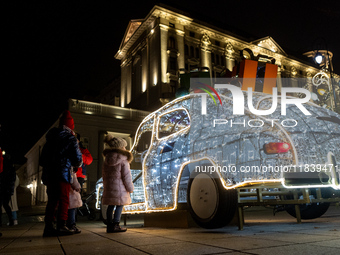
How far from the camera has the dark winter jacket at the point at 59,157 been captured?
14.8 feet

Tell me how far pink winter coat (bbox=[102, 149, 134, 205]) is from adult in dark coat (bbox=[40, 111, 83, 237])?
0.52 meters

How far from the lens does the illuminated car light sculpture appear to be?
374 centimetres

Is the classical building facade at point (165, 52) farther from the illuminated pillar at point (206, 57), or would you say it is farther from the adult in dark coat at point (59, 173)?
the adult in dark coat at point (59, 173)

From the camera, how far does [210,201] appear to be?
421 centimetres

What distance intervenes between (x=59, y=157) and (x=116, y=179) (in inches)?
36.7

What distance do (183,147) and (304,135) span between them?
173cm

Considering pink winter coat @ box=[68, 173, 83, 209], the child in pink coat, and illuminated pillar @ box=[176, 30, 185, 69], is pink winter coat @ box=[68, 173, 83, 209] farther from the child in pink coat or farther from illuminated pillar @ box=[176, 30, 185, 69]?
illuminated pillar @ box=[176, 30, 185, 69]

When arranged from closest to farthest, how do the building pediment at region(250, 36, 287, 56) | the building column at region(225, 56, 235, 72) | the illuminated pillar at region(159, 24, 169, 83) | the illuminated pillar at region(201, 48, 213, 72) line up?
1. the illuminated pillar at region(159, 24, 169, 83)
2. the illuminated pillar at region(201, 48, 213, 72)
3. the building column at region(225, 56, 235, 72)
4. the building pediment at region(250, 36, 287, 56)

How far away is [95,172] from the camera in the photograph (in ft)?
93.4

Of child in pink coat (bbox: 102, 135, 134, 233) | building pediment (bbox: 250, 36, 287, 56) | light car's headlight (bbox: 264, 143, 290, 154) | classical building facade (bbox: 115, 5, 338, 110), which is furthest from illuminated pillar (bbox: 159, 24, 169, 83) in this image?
light car's headlight (bbox: 264, 143, 290, 154)

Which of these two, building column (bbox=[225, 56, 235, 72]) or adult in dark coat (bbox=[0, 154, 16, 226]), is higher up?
building column (bbox=[225, 56, 235, 72])

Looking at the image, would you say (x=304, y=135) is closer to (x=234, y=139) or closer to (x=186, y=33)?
(x=234, y=139)

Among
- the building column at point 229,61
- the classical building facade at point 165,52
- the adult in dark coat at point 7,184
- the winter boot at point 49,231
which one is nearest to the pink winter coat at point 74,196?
the winter boot at point 49,231

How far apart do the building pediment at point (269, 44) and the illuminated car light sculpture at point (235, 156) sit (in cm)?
4557
